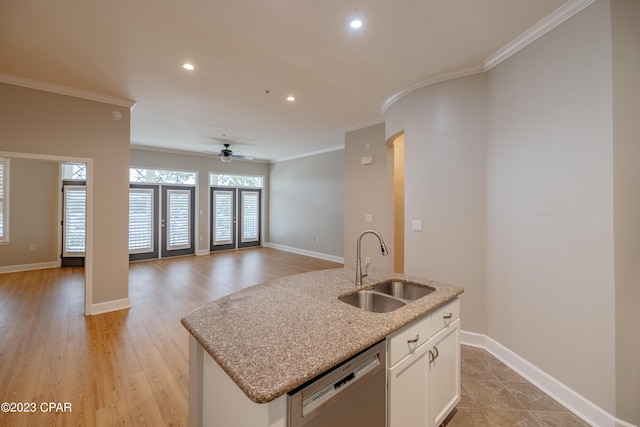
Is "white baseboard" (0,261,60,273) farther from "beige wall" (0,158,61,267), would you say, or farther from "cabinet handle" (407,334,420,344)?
"cabinet handle" (407,334,420,344)

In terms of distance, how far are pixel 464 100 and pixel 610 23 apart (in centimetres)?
116

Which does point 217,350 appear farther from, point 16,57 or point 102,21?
point 16,57

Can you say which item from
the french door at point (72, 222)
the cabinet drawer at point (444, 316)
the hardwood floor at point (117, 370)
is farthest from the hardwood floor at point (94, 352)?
the cabinet drawer at point (444, 316)

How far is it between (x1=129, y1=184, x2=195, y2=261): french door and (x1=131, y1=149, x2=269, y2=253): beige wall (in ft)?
0.72

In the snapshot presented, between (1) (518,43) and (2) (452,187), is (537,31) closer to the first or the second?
(1) (518,43)

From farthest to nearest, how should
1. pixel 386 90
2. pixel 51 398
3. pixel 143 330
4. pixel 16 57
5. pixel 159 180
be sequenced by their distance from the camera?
1. pixel 159 180
2. pixel 386 90
3. pixel 143 330
4. pixel 16 57
5. pixel 51 398

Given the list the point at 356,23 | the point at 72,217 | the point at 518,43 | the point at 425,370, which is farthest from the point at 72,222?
the point at 518,43

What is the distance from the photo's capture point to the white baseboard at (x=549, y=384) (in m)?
1.75

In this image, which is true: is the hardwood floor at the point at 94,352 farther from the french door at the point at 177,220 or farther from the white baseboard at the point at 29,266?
the french door at the point at 177,220

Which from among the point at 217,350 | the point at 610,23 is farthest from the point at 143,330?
the point at 610,23

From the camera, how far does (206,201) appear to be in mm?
7949

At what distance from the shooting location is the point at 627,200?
1.68 meters

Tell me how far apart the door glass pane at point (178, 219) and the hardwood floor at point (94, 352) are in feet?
7.68

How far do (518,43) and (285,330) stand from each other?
3.03 m
